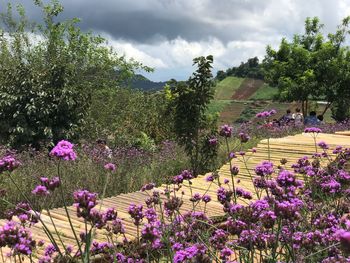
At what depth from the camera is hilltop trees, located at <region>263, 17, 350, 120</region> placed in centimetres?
2588

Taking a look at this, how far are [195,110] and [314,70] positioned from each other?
20.2m

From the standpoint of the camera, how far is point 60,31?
59.8ft

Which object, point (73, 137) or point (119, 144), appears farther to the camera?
point (119, 144)

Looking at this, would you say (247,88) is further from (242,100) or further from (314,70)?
(314,70)

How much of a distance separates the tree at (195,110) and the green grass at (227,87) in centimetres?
7056

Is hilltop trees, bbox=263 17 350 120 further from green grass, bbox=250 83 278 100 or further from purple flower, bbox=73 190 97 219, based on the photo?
green grass, bbox=250 83 278 100

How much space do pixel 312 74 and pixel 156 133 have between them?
12772 millimetres

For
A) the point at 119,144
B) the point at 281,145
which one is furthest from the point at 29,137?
the point at 281,145

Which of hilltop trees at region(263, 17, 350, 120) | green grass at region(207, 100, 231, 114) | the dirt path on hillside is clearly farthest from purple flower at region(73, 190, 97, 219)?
the dirt path on hillside

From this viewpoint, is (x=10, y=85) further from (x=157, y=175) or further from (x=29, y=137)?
(x=157, y=175)

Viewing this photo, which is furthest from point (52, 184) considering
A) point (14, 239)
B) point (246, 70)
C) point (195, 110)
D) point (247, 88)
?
point (246, 70)

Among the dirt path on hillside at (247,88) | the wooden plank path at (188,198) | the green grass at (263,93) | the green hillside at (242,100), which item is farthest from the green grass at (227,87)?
the wooden plank path at (188,198)

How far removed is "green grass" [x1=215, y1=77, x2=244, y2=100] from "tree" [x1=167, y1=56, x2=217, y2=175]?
231ft

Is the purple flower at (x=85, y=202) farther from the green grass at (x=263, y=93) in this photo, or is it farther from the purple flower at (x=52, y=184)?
the green grass at (x=263, y=93)
